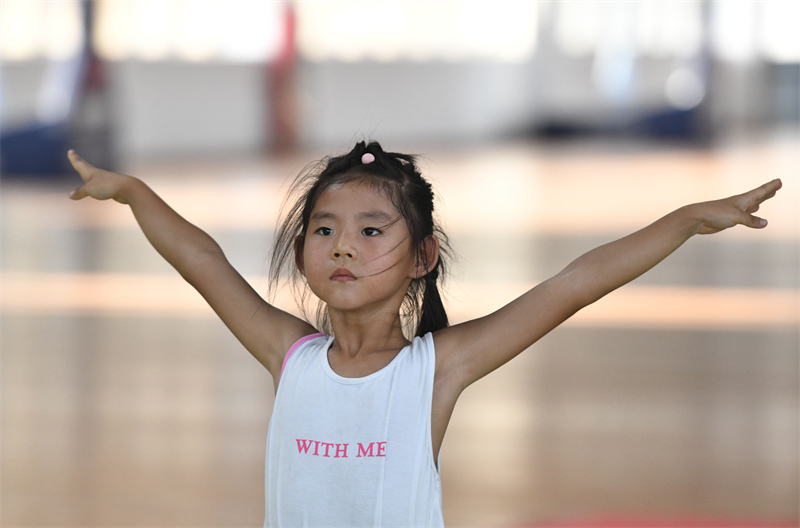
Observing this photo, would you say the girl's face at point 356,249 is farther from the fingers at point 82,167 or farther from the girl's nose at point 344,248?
the fingers at point 82,167

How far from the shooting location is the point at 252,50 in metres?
13.1

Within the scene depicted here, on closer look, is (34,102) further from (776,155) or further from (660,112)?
(660,112)

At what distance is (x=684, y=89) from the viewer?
48.4 ft

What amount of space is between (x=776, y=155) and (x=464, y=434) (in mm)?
8539

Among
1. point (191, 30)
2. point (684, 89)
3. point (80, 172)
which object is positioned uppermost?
point (191, 30)

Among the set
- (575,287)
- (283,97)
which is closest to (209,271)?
(575,287)

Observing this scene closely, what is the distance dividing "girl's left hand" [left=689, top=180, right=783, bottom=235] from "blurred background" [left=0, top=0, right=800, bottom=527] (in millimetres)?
542

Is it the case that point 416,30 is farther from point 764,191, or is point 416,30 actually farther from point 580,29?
point 764,191

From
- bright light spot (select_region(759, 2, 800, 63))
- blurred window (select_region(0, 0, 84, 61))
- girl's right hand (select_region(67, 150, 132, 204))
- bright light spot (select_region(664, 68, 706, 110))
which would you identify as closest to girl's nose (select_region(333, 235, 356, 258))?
girl's right hand (select_region(67, 150, 132, 204))

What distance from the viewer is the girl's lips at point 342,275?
3.76 feet

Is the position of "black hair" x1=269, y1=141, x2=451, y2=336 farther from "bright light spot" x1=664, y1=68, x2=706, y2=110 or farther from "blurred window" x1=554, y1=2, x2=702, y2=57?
"blurred window" x1=554, y1=2, x2=702, y2=57

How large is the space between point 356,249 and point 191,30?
12.2 meters

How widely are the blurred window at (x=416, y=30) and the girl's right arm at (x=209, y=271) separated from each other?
42.5ft

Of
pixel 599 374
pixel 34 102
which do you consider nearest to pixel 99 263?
pixel 599 374
